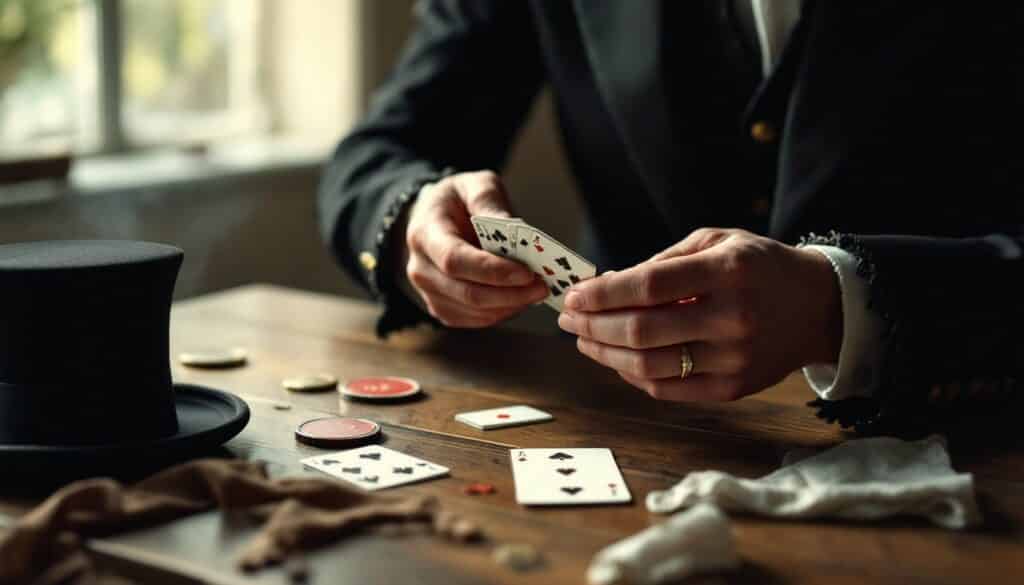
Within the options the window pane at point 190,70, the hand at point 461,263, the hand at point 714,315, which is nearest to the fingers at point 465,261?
the hand at point 461,263

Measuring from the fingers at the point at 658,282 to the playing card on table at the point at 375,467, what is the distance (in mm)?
235

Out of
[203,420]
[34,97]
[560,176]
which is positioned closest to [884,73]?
[203,420]

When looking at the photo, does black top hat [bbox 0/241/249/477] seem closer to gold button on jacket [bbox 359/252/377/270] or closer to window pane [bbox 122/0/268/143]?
gold button on jacket [bbox 359/252/377/270]

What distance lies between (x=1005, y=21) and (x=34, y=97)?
195 cm

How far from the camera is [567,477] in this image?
108 centimetres

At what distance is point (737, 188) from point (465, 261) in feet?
2.07

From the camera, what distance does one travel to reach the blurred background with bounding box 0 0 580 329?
247cm

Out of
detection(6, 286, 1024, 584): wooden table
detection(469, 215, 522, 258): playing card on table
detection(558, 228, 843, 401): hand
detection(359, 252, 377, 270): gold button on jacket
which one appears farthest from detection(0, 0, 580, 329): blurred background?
detection(558, 228, 843, 401): hand

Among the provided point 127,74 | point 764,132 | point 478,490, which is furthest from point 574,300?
point 127,74

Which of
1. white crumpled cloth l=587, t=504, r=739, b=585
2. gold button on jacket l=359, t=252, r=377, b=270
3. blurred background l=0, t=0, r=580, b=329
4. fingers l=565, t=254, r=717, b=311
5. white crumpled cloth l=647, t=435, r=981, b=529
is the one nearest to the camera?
white crumpled cloth l=587, t=504, r=739, b=585

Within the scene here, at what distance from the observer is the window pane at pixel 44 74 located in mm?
2561

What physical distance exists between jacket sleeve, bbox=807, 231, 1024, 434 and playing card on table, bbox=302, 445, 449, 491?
0.45 m

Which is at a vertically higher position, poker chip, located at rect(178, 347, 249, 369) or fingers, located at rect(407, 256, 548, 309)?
fingers, located at rect(407, 256, 548, 309)

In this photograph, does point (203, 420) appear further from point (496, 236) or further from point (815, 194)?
point (815, 194)
